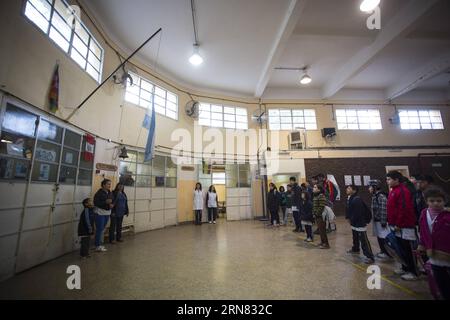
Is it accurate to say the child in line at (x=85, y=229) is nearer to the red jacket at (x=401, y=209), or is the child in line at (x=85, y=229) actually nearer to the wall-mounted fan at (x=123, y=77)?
the wall-mounted fan at (x=123, y=77)

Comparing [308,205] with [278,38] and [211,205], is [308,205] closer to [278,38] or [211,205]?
[211,205]

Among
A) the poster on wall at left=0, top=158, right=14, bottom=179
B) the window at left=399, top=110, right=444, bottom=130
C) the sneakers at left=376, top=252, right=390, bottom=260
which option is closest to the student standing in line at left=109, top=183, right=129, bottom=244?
the poster on wall at left=0, top=158, right=14, bottom=179

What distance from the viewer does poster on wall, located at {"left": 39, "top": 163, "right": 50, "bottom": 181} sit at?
3.19 m

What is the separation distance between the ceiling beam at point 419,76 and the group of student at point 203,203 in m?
9.77

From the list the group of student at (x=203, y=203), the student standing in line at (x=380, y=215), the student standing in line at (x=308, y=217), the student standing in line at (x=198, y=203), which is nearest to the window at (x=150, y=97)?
the student standing in line at (x=198, y=203)

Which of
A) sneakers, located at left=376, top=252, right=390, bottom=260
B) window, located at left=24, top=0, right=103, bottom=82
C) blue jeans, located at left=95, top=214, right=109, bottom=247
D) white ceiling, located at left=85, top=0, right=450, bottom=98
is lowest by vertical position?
sneakers, located at left=376, top=252, right=390, bottom=260

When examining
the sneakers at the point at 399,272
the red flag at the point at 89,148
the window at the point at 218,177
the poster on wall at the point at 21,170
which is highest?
the red flag at the point at 89,148

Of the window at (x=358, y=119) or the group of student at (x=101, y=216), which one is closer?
the group of student at (x=101, y=216)

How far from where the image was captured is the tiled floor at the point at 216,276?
2.13m

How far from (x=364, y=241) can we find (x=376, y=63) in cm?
794

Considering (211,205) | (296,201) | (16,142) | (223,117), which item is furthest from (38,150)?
(223,117)

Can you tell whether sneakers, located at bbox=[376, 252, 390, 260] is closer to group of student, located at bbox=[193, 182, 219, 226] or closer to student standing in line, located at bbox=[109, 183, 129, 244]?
group of student, located at bbox=[193, 182, 219, 226]

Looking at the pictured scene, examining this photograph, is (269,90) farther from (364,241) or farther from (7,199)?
(7,199)
